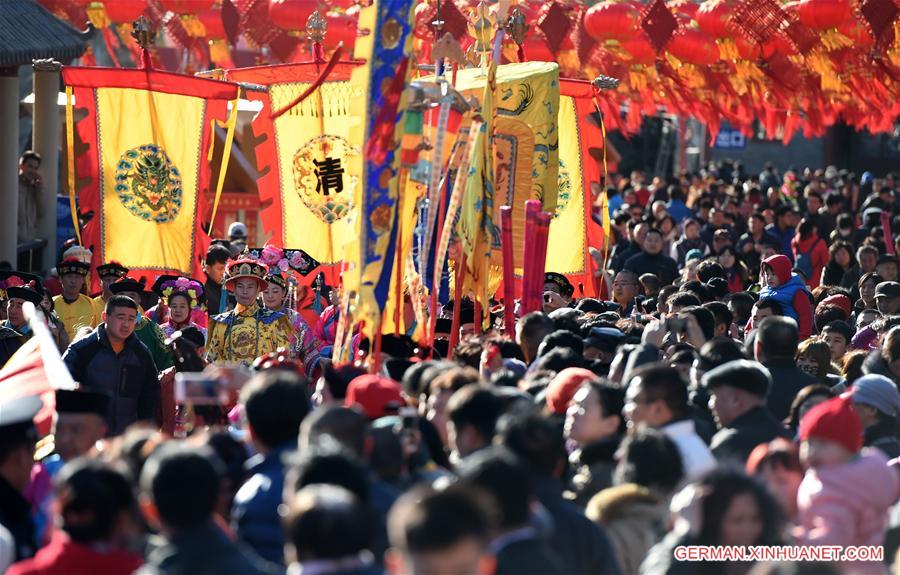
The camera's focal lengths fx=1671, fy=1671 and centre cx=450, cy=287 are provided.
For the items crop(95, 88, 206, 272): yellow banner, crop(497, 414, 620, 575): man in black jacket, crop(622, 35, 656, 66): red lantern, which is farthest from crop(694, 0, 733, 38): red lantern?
crop(497, 414, 620, 575): man in black jacket

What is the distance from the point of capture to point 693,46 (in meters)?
18.0

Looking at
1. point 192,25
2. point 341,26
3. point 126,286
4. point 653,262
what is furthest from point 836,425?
point 192,25

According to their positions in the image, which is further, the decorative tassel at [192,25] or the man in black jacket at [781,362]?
the decorative tassel at [192,25]

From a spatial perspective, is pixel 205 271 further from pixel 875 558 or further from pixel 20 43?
pixel 875 558

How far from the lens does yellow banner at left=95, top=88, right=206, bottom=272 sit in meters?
10.8

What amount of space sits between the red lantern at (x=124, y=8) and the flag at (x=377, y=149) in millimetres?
11901

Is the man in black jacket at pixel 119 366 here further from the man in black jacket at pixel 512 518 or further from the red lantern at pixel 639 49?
the red lantern at pixel 639 49

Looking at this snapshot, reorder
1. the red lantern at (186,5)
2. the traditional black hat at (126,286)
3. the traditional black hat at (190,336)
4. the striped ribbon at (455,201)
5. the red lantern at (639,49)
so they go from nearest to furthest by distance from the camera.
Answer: the striped ribbon at (455,201) → the traditional black hat at (190,336) → the traditional black hat at (126,286) → the red lantern at (639,49) → the red lantern at (186,5)

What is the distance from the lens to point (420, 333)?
736 cm

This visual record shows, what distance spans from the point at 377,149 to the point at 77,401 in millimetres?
1703

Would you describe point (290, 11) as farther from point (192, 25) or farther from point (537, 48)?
point (537, 48)

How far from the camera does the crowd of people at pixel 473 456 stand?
3869 mm

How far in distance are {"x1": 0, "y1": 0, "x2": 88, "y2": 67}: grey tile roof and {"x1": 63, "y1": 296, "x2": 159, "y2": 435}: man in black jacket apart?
17.5ft

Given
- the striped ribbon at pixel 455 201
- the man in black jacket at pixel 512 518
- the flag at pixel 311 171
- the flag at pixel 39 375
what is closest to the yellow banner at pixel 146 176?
the flag at pixel 311 171
